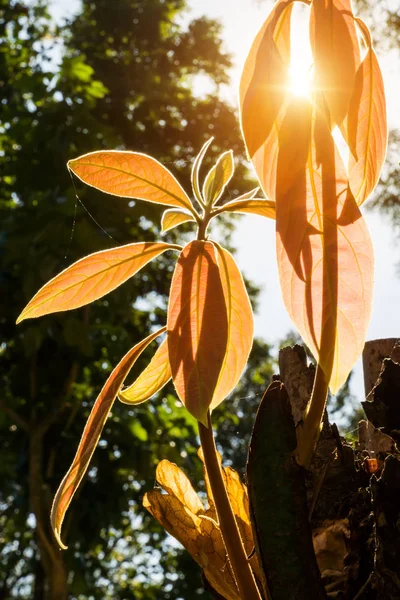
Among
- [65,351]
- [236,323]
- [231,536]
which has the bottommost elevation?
[231,536]

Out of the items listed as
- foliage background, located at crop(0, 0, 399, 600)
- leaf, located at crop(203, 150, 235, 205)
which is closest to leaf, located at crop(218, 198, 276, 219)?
leaf, located at crop(203, 150, 235, 205)

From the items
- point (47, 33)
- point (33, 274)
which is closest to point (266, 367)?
point (47, 33)

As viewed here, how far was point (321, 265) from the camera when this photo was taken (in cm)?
29

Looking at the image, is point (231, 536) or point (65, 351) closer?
point (231, 536)

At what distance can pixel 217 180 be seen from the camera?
37cm

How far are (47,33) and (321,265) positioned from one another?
22.3ft

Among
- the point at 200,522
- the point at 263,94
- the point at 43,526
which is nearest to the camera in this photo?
the point at 263,94

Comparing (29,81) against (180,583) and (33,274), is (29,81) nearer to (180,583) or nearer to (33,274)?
(33,274)

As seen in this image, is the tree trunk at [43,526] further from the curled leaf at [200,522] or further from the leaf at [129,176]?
the leaf at [129,176]

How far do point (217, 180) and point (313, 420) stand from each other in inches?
5.8

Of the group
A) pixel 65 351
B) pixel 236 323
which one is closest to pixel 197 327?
pixel 236 323

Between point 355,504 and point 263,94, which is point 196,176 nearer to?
point 263,94

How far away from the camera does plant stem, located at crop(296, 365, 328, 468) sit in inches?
11.9

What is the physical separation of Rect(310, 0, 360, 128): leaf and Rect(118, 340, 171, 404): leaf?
0.18 metres
